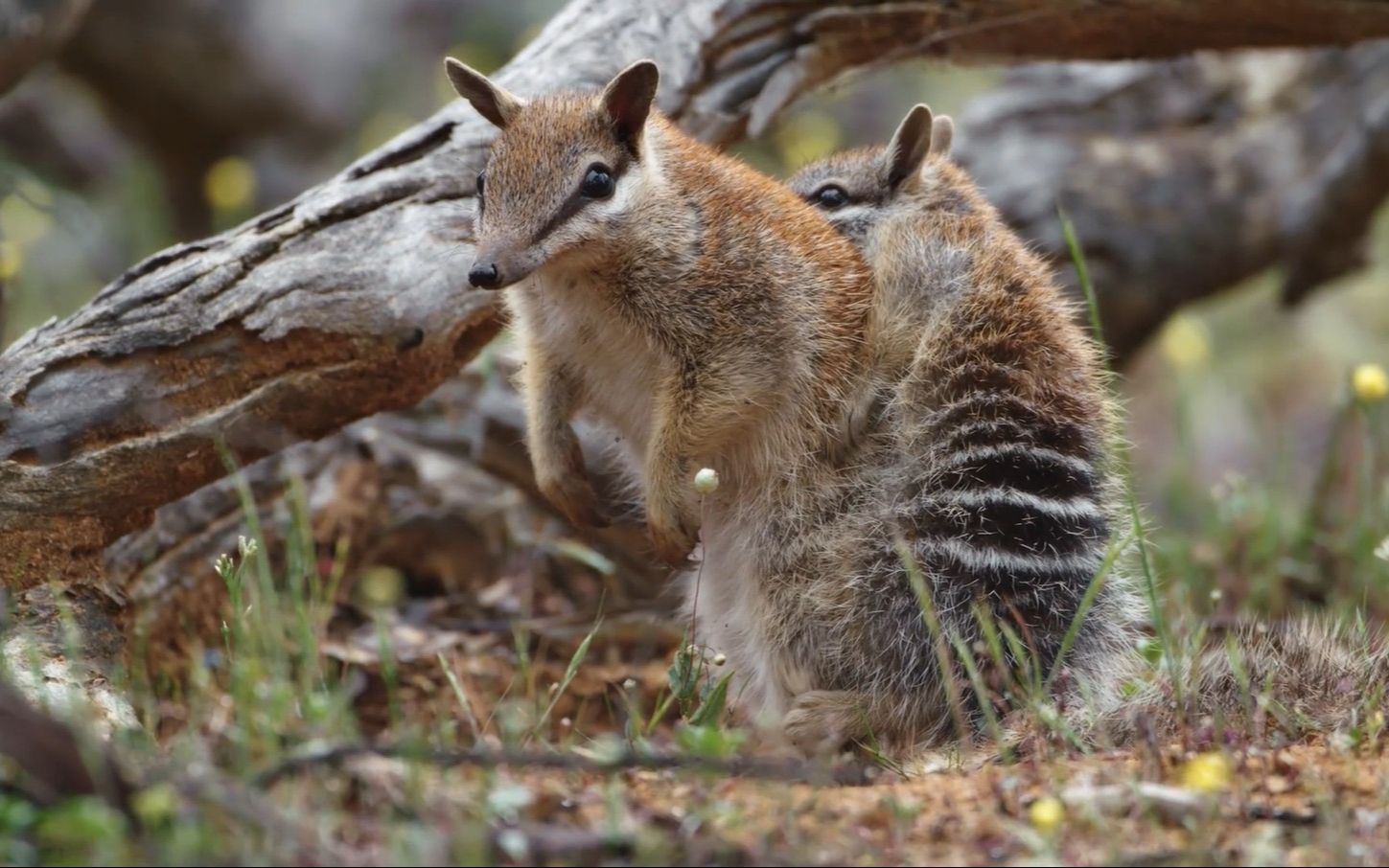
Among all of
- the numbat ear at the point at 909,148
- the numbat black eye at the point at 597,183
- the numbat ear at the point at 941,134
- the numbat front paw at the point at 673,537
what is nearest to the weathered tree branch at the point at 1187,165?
the numbat ear at the point at 941,134

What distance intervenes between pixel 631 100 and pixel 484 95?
0.53m

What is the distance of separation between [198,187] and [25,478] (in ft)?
24.2

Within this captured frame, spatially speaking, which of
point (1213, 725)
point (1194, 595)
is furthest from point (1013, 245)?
point (1194, 595)

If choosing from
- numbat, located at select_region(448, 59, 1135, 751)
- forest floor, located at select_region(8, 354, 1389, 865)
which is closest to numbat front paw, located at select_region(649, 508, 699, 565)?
numbat, located at select_region(448, 59, 1135, 751)

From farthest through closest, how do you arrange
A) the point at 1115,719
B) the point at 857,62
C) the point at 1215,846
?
the point at 857,62 < the point at 1115,719 < the point at 1215,846

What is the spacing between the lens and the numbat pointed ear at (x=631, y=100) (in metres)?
4.55

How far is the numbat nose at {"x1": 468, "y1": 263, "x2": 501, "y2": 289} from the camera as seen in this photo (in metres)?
4.12

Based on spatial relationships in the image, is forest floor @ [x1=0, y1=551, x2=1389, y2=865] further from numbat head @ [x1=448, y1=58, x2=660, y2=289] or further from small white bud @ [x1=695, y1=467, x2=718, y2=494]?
numbat head @ [x1=448, y1=58, x2=660, y2=289]

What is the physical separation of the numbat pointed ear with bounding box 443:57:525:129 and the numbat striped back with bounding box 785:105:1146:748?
142cm

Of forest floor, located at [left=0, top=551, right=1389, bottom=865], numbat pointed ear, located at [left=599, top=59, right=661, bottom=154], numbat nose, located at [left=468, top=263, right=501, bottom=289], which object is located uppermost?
numbat pointed ear, located at [left=599, top=59, right=661, bottom=154]

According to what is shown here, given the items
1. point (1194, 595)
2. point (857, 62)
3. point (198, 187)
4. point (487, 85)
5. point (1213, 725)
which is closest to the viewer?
point (1213, 725)

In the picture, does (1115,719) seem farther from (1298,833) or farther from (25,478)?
(25,478)

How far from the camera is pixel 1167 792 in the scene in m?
3.30

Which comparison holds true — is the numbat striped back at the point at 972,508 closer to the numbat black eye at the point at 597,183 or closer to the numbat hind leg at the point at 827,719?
the numbat hind leg at the point at 827,719
